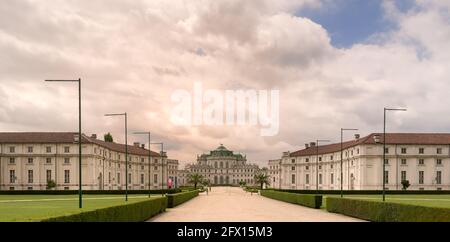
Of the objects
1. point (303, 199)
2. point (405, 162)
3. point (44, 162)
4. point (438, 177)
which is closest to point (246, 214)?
point (303, 199)

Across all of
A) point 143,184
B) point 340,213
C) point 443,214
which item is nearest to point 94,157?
point 143,184

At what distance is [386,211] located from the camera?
2828cm

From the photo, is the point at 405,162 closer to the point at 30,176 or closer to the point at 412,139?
the point at 412,139

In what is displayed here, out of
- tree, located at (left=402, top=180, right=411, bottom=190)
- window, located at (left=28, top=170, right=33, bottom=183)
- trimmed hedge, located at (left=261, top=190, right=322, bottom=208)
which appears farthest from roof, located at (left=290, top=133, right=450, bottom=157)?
window, located at (left=28, top=170, right=33, bottom=183)

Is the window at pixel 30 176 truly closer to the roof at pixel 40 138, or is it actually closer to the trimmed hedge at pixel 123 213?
the roof at pixel 40 138

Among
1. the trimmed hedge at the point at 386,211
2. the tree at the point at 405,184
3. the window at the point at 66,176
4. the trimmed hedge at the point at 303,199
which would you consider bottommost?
the tree at the point at 405,184

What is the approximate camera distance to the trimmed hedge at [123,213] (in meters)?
17.9

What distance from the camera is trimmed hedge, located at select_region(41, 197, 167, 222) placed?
17.9m

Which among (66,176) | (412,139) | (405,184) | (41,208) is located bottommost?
(405,184)

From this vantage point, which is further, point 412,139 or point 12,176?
point 412,139

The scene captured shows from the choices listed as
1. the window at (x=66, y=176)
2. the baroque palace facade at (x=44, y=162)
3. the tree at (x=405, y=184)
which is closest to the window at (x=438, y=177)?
the tree at (x=405, y=184)

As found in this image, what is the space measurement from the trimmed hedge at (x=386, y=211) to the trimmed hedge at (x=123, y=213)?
513 inches

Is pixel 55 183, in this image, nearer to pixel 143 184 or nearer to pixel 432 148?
pixel 143 184

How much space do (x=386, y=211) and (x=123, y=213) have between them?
1407 centimetres
